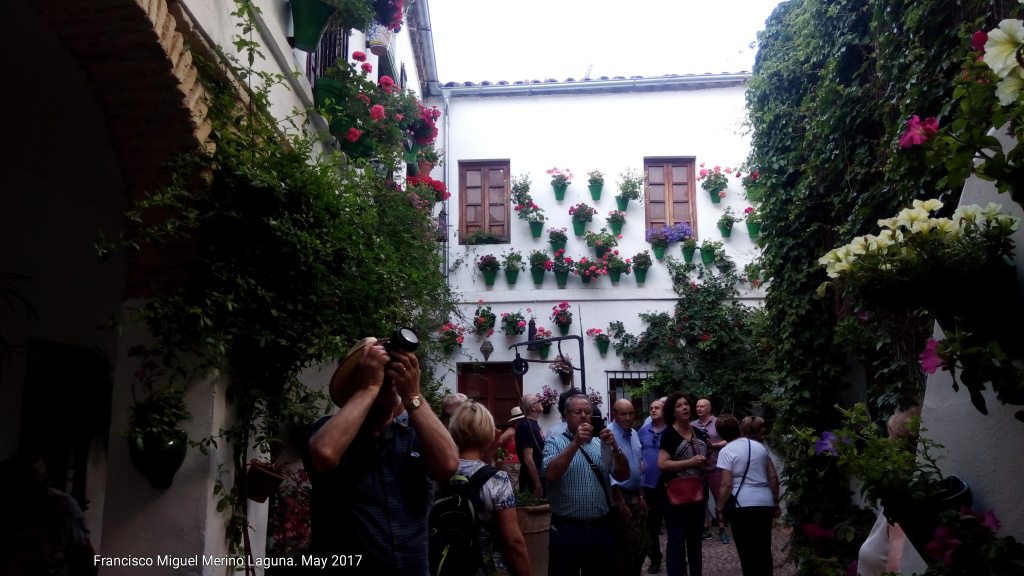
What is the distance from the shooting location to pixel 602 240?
1252cm

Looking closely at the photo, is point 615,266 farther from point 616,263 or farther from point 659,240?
point 659,240

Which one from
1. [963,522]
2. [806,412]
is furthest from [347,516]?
[806,412]

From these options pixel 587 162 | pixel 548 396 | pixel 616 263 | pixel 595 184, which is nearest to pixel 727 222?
pixel 616 263

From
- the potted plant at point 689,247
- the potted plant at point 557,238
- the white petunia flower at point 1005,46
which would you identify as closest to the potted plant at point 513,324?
the potted plant at point 557,238

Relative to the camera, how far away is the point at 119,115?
3.43 metres

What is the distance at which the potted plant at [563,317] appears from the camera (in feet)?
40.3

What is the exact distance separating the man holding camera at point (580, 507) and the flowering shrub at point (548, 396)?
679cm

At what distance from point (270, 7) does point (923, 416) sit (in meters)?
4.15

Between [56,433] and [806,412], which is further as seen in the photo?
[806,412]

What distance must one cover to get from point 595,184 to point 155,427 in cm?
1012

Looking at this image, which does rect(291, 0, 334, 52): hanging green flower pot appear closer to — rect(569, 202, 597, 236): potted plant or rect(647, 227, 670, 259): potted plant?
rect(569, 202, 597, 236): potted plant

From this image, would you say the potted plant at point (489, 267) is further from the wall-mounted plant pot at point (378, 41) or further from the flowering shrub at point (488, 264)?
the wall-mounted plant pot at point (378, 41)

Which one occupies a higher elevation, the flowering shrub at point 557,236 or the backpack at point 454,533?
the flowering shrub at point 557,236

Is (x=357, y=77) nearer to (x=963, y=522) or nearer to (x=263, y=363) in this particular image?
(x=263, y=363)
